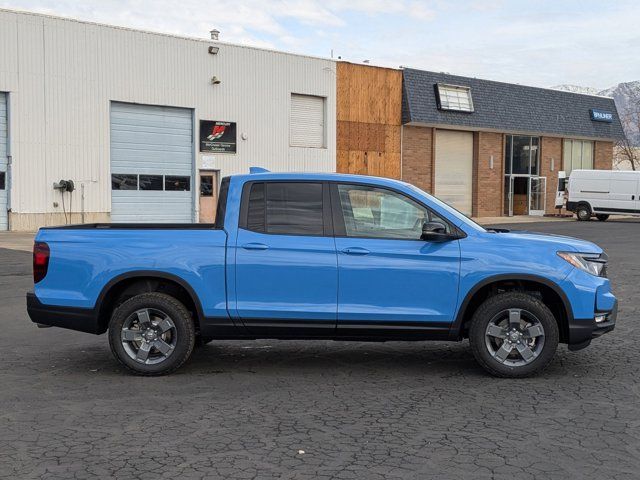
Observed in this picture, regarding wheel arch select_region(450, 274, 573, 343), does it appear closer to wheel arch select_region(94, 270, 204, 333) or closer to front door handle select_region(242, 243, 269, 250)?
front door handle select_region(242, 243, 269, 250)

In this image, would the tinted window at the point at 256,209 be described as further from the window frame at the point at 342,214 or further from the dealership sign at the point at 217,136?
the dealership sign at the point at 217,136

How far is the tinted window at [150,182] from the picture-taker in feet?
101

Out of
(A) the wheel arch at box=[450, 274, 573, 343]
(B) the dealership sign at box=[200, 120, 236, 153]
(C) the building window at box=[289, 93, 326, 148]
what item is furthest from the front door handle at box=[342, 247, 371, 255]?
(C) the building window at box=[289, 93, 326, 148]

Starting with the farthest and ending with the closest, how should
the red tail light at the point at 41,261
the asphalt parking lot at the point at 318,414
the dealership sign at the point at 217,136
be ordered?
1. the dealership sign at the point at 217,136
2. the red tail light at the point at 41,261
3. the asphalt parking lot at the point at 318,414

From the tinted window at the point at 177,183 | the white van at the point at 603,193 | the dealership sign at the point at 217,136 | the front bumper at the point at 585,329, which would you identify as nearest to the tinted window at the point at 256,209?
the front bumper at the point at 585,329

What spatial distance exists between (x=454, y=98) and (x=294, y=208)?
35234 mm

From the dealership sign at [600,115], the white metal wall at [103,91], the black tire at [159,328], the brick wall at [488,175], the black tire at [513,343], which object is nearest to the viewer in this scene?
the black tire at [513,343]


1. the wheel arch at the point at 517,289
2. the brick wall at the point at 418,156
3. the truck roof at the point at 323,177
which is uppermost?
the brick wall at the point at 418,156

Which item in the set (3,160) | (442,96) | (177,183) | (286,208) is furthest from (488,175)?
(286,208)

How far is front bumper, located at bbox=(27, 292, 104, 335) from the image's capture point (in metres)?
7.00

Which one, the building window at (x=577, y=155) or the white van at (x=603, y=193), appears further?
the building window at (x=577, y=155)

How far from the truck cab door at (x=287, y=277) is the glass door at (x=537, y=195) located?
1626 inches

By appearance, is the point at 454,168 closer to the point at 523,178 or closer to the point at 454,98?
the point at 454,98

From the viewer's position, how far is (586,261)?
693 centimetres
